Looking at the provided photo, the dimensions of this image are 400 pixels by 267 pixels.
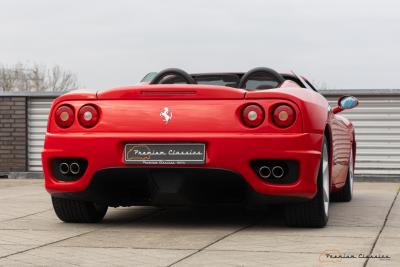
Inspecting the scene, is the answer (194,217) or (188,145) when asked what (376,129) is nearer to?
(194,217)

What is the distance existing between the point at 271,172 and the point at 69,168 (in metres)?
1.53

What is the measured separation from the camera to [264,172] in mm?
5852

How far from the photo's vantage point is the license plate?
19.0 feet

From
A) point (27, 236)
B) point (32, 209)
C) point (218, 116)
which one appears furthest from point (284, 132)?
point (32, 209)

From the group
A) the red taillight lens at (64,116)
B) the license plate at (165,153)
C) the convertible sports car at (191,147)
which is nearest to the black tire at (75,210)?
the convertible sports car at (191,147)

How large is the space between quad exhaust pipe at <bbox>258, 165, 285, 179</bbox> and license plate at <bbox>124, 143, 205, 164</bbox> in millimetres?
436

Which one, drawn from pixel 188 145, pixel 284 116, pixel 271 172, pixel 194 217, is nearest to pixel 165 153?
pixel 188 145

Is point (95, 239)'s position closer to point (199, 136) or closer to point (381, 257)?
point (199, 136)

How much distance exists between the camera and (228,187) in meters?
Result: 5.99

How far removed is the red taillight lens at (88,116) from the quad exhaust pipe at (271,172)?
1276 mm

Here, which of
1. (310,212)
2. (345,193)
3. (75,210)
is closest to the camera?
(310,212)

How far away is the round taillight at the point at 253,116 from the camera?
5.79 m

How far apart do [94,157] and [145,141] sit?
0.39m

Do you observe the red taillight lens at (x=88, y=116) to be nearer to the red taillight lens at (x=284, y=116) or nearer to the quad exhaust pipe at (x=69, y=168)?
the quad exhaust pipe at (x=69, y=168)
